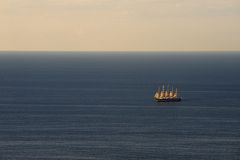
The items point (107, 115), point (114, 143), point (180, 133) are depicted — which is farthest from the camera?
point (107, 115)

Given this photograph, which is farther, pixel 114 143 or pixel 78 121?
pixel 78 121

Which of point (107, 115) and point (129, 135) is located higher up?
point (107, 115)

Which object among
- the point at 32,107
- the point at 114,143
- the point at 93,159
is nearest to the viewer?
the point at 93,159

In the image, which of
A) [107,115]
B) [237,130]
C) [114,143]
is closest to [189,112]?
[107,115]

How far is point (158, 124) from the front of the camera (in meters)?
166

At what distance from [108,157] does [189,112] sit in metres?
63.7

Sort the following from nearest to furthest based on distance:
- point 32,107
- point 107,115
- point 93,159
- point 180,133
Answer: point 93,159
point 180,133
point 107,115
point 32,107

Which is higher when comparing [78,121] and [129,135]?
[78,121]

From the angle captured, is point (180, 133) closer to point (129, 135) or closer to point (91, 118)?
point (129, 135)

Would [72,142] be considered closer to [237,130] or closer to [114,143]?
[114,143]

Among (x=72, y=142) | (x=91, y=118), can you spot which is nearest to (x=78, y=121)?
(x=91, y=118)

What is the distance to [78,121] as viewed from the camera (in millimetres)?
169875

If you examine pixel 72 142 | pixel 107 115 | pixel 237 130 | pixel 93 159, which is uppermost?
pixel 107 115

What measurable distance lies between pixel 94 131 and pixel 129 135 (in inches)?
349
